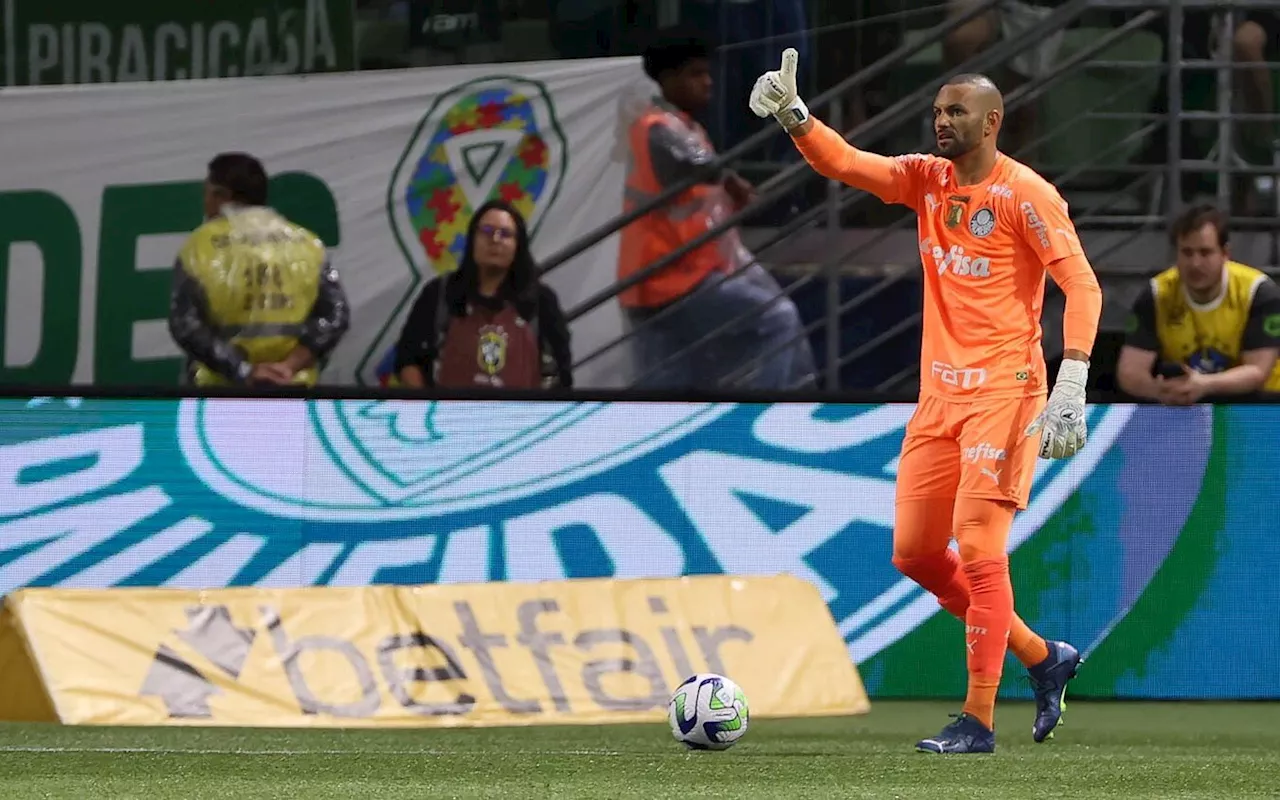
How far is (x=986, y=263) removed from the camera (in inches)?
298

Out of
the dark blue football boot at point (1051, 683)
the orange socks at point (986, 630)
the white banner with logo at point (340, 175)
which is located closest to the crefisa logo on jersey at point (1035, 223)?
the orange socks at point (986, 630)

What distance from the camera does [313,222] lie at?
1055cm

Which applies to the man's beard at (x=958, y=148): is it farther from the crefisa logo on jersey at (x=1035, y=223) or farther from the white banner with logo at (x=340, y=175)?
the white banner with logo at (x=340, y=175)

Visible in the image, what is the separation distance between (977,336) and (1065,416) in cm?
47

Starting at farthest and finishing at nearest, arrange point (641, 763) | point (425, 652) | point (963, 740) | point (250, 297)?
point (250, 297) < point (425, 652) < point (963, 740) < point (641, 763)

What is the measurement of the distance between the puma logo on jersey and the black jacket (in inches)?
111

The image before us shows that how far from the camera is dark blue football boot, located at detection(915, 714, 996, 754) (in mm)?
7395

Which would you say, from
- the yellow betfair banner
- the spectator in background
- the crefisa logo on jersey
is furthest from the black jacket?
the crefisa logo on jersey

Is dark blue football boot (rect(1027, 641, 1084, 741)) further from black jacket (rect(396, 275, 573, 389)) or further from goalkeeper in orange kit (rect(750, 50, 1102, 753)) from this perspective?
black jacket (rect(396, 275, 573, 389))

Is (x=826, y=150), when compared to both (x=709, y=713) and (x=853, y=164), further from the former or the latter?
(x=709, y=713)

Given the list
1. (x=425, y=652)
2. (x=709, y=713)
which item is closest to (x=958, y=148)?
(x=709, y=713)

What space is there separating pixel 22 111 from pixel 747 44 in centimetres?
337

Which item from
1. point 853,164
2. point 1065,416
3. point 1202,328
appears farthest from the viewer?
point 1202,328

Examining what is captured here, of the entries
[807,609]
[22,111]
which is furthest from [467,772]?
[22,111]
